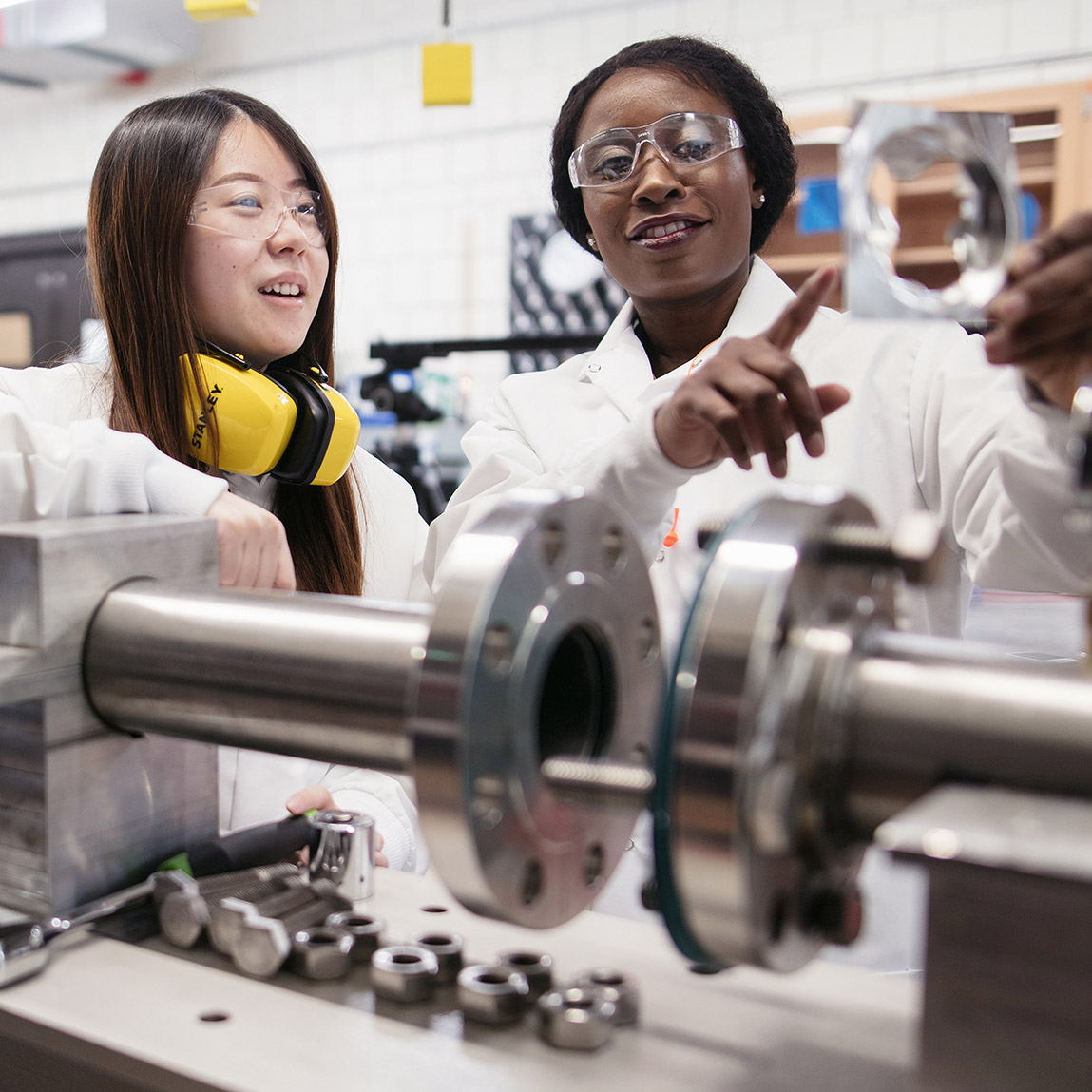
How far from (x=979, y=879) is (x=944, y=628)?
113cm

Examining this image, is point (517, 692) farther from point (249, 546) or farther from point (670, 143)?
point (670, 143)

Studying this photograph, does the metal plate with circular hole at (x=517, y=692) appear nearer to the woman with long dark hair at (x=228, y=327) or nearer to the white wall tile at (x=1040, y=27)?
the woman with long dark hair at (x=228, y=327)

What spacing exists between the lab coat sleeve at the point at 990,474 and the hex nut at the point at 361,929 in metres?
0.65

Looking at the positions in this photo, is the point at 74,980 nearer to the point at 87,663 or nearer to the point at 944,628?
the point at 87,663

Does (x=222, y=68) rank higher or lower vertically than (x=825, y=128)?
higher

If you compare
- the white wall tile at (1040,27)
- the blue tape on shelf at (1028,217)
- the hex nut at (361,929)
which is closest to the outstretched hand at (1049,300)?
the blue tape on shelf at (1028,217)

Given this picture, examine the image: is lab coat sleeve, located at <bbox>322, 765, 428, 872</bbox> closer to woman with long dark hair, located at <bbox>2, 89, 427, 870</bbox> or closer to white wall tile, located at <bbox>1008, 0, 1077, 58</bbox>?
woman with long dark hair, located at <bbox>2, 89, 427, 870</bbox>

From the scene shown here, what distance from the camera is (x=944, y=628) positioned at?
4.95 feet

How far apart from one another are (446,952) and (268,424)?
0.81 metres

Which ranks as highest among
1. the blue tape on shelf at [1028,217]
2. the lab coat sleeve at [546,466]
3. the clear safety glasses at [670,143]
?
the clear safety glasses at [670,143]

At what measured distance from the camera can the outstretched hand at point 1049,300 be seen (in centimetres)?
49

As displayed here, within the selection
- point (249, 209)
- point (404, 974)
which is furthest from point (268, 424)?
point (404, 974)

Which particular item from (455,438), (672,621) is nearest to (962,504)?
(672,621)

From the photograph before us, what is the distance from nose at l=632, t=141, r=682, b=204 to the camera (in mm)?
1530
